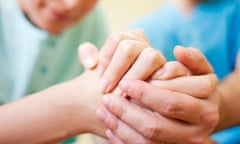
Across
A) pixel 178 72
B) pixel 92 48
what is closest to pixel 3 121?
pixel 92 48

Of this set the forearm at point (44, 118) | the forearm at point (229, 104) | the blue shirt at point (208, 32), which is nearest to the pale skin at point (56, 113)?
the forearm at point (44, 118)

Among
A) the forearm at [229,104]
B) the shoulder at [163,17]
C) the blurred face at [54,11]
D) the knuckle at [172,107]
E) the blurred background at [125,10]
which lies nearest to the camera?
the knuckle at [172,107]

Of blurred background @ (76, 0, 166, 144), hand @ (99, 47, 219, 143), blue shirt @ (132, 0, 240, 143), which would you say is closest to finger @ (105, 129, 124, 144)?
hand @ (99, 47, 219, 143)

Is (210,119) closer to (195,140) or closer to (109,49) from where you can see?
(195,140)

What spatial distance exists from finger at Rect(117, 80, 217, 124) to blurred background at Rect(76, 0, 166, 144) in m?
1.19

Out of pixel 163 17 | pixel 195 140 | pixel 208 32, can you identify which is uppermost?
pixel 163 17

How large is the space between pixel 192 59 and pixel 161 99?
10 centimetres

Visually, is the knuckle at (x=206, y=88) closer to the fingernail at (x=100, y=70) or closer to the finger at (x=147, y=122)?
the finger at (x=147, y=122)

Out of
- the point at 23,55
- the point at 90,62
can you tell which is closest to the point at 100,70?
the point at 90,62

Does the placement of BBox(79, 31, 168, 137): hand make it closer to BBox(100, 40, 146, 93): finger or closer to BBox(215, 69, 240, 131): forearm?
BBox(100, 40, 146, 93): finger

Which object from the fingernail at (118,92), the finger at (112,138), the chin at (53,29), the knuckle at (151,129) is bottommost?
the knuckle at (151,129)

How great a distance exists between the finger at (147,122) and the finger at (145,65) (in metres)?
0.03

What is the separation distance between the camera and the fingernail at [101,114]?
0.63 metres

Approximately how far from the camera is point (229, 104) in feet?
2.67
